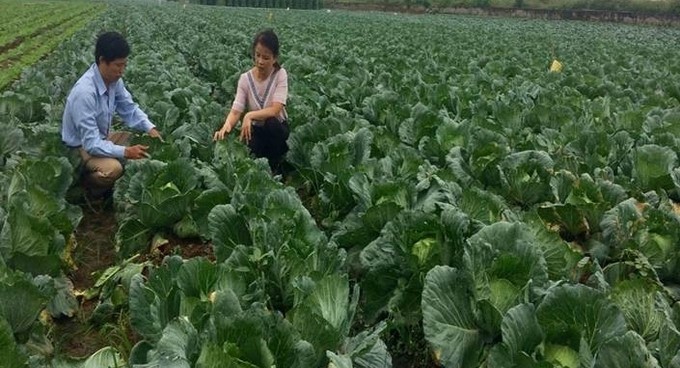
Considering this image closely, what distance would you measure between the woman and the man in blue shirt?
89 centimetres

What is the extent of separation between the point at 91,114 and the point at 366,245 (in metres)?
2.43

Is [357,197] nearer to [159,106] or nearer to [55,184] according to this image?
[55,184]

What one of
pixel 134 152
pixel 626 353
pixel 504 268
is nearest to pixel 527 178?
pixel 504 268

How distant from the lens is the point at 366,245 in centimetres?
382

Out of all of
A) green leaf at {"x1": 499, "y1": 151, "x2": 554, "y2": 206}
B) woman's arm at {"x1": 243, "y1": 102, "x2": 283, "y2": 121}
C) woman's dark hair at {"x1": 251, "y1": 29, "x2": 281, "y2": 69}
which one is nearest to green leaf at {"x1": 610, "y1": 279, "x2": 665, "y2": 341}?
green leaf at {"x1": 499, "y1": 151, "x2": 554, "y2": 206}

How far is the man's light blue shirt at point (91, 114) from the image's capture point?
16.0 feet

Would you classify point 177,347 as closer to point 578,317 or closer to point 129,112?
point 578,317

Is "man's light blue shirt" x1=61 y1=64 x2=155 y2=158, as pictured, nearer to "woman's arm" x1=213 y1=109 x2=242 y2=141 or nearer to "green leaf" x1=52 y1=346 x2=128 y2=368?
"woman's arm" x1=213 y1=109 x2=242 y2=141

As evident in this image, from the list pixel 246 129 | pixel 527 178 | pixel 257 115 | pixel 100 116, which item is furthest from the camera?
pixel 257 115

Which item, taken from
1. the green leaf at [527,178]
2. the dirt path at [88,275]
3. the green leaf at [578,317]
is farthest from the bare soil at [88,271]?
the green leaf at [527,178]

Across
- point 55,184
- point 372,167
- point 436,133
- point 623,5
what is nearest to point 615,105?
point 436,133

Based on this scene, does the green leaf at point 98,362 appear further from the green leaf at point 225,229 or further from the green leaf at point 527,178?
the green leaf at point 527,178

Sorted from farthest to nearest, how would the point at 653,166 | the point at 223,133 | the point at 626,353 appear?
the point at 223,133, the point at 653,166, the point at 626,353

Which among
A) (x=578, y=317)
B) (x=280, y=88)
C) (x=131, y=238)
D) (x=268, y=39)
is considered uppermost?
(x=268, y=39)
